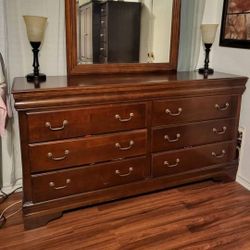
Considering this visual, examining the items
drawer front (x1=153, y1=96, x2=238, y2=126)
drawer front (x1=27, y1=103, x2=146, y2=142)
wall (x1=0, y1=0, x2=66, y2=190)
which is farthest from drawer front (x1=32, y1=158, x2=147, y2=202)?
wall (x1=0, y1=0, x2=66, y2=190)

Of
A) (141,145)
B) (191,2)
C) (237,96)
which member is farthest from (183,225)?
(191,2)

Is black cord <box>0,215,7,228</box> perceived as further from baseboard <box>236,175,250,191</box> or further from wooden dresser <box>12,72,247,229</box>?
baseboard <box>236,175,250,191</box>

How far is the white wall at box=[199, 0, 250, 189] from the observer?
2379mm

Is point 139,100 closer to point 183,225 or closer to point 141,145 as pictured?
point 141,145

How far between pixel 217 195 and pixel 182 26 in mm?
1400

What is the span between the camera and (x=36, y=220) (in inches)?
75.3

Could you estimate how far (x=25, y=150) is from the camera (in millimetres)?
1768

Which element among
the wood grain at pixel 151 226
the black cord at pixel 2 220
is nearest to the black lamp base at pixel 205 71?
the wood grain at pixel 151 226

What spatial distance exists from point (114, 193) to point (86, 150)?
1.36 ft

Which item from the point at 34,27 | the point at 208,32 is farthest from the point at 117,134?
the point at 208,32

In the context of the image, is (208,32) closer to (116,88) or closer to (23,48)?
(116,88)

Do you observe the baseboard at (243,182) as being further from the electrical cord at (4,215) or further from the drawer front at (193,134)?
the electrical cord at (4,215)

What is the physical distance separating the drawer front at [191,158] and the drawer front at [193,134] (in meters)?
0.05

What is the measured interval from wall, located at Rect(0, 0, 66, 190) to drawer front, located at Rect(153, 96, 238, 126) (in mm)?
795
